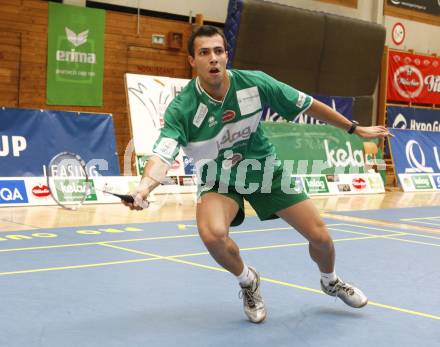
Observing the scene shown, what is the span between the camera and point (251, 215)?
9.46m

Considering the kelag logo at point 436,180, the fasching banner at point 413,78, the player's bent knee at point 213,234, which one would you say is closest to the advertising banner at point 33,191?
the player's bent knee at point 213,234

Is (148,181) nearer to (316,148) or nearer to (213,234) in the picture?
(213,234)

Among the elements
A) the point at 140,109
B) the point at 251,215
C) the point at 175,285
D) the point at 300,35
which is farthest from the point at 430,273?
the point at 300,35

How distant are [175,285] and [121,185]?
18.4 ft

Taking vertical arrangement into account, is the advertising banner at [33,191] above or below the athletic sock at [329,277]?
below

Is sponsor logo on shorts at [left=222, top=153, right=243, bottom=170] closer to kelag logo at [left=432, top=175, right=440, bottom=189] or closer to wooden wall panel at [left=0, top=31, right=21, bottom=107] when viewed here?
wooden wall panel at [left=0, top=31, right=21, bottom=107]

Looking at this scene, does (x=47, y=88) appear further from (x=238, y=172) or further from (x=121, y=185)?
(x=238, y=172)

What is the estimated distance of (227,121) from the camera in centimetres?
414

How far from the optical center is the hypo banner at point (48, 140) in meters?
9.82

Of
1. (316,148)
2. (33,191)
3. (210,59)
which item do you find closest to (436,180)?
(316,148)

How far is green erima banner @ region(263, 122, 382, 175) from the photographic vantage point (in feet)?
41.3

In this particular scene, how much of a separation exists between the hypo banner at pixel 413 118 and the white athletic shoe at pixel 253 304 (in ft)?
45.3

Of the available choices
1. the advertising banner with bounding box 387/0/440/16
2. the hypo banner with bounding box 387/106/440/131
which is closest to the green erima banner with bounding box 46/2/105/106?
the hypo banner with bounding box 387/106/440/131

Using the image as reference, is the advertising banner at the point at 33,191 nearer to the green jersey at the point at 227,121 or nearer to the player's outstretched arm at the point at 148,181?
the green jersey at the point at 227,121
